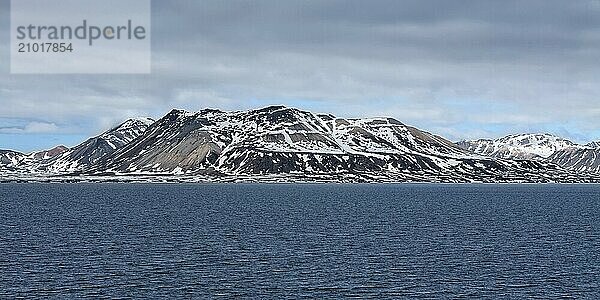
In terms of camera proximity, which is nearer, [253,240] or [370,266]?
[370,266]

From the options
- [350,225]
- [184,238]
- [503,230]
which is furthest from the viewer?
[350,225]

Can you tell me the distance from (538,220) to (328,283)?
9315cm

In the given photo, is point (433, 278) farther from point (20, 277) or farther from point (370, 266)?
point (20, 277)

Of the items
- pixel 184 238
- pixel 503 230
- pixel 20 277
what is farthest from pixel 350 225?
pixel 20 277

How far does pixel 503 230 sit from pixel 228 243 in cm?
5168

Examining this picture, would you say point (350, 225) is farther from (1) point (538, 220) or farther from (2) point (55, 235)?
(2) point (55, 235)

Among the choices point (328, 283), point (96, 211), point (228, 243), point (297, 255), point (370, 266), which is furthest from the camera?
point (96, 211)

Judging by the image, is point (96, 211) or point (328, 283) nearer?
point (328, 283)

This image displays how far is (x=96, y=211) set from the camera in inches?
6900

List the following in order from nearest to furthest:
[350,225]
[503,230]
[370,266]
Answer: [370,266] < [503,230] < [350,225]

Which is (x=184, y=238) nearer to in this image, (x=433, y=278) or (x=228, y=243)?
(x=228, y=243)

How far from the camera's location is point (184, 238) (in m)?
111

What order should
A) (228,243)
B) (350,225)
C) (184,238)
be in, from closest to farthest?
(228,243) < (184,238) < (350,225)

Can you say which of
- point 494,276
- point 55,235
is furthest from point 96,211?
point 494,276
